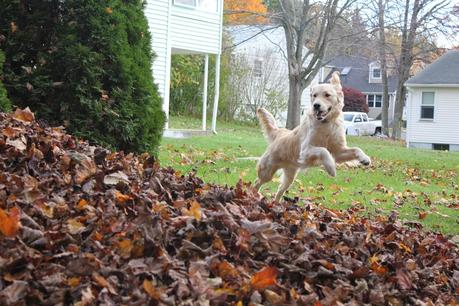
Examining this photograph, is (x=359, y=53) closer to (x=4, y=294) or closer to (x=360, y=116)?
(x=360, y=116)

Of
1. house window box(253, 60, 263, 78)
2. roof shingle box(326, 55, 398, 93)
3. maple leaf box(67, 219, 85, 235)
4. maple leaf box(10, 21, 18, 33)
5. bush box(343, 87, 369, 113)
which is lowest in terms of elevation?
maple leaf box(67, 219, 85, 235)

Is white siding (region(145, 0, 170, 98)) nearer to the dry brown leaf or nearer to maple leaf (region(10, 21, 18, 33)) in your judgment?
maple leaf (region(10, 21, 18, 33))

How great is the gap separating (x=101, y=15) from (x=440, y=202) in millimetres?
5657

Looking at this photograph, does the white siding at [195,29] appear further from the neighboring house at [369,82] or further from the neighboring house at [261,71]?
the neighboring house at [369,82]

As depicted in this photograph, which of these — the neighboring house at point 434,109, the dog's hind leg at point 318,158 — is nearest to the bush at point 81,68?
the dog's hind leg at point 318,158

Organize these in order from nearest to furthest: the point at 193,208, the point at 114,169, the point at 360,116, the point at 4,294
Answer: the point at 4,294 → the point at 193,208 → the point at 114,169 → the point at 360,116

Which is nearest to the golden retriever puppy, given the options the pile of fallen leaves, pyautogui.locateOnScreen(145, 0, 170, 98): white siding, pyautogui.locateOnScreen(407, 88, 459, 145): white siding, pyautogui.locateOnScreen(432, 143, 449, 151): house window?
the pile of fallen leaves

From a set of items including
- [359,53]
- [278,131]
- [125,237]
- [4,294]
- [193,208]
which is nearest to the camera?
[4,294]

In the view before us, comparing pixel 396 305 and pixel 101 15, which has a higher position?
pixel 101 15

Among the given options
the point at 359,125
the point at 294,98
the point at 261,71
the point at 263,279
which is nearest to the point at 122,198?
the point at 263,279

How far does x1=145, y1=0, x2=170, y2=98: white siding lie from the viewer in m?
20.8

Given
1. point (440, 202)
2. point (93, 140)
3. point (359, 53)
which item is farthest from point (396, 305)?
point (359, 53)

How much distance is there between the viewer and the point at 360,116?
166ft

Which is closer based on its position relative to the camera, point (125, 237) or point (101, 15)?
point (125, 237)
